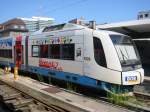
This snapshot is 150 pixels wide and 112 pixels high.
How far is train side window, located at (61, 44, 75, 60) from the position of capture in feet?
46.2

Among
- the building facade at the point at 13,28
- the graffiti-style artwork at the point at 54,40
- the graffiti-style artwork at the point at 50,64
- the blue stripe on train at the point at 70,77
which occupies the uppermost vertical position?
the building facade at the point at 13,28

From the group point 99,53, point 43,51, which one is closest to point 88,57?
point 99,53

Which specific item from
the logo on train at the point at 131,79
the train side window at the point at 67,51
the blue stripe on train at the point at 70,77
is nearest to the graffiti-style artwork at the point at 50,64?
the blue stripe on train at the point at 70,77

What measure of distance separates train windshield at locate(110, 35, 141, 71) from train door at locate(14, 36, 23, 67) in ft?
30.2

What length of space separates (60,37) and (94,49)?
3.06m

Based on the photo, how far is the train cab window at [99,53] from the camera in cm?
1222

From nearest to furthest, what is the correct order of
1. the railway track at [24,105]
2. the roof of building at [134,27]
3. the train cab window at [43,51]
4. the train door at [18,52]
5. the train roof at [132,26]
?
the railway track at [24,105] < the train cab window at [43,51] < the train door at [18,52] < the train roof at [132,26] < the roof of building at [134,27]

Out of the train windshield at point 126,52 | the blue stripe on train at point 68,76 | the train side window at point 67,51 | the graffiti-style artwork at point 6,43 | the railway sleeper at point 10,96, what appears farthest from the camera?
the graffiti-style artwork at point 6,43

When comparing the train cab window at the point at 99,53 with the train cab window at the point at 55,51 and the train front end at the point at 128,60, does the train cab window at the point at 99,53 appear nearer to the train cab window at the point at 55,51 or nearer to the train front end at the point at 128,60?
the train front end at the point at 128,60

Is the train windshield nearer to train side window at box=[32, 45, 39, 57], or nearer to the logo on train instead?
the logo on train

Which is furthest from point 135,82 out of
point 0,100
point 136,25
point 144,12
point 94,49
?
point 144,12

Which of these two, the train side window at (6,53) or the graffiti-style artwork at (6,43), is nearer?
the graffiti-style artwork at (6,43)

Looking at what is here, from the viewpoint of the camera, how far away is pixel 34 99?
12.1 metres

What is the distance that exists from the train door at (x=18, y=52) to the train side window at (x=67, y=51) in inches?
249
